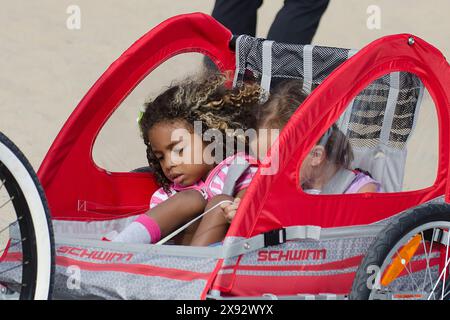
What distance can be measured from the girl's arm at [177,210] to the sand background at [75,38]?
1.90 metres

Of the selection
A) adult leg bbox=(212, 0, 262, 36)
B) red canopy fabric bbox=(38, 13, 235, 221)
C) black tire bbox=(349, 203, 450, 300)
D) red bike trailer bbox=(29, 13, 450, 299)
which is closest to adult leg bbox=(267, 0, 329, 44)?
adult leg bbox=(212, 0, 262, 36)

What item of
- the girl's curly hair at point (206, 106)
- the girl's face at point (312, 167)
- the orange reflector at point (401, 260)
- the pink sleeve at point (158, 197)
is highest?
the girl's curly hair at point (206, 106)

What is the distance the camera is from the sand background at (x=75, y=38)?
18.8 feet

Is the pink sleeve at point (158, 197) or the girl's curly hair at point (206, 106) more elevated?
the girl's curly hair at point (206, 106)

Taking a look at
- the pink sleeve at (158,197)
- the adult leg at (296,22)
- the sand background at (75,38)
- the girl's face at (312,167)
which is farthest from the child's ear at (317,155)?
the sand background at (75,38)

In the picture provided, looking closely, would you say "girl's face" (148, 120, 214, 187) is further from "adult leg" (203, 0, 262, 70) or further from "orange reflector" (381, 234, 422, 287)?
"adult leg" (203, 0, 262, 70)

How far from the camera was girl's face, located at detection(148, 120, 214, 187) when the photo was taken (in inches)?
132

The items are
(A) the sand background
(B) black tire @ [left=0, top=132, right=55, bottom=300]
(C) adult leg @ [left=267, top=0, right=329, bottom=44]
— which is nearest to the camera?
(B) black tire @ [left=0, top=132, right=55, bottom=300]

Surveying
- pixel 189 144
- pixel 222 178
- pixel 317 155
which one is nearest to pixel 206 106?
pixel 189 144

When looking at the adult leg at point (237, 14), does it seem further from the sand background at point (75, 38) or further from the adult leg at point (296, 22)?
the sand background at point (75, 38)

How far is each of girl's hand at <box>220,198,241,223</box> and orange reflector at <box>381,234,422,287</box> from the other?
1.49ft

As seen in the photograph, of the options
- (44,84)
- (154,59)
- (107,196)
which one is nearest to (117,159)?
(107,196)
